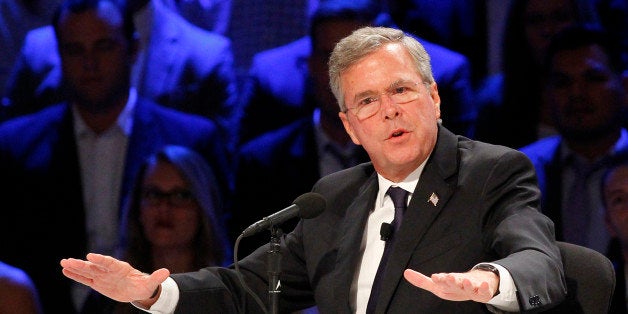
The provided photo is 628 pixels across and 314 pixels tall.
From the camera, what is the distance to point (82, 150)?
16.0ft

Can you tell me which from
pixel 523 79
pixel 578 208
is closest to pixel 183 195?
pixel 523 79

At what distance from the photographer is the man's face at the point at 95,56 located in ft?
16.0

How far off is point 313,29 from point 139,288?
9.05ft

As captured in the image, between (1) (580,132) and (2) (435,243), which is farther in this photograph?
(1) (580,132)

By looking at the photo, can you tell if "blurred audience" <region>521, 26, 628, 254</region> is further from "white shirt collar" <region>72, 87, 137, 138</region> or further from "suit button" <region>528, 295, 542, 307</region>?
"suit button" <region>528, 295, 542, 307</region>

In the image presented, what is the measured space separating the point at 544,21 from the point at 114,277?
3.04 m

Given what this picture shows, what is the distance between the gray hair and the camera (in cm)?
246

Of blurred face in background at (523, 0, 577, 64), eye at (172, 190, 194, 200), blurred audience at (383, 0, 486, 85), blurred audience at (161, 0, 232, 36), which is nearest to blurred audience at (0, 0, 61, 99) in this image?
blurred audience at (161, 0, 232, 36)

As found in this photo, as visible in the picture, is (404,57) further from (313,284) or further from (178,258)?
(178,258)

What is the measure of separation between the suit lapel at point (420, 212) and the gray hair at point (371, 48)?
0.27 metres

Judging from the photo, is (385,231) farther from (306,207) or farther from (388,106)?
(388,106)

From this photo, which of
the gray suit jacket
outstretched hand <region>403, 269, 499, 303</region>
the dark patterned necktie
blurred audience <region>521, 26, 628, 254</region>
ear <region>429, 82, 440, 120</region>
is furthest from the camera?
blurred audience <region>521, 26, 628, 254</region>

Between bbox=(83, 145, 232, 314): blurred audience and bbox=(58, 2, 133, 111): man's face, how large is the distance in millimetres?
496

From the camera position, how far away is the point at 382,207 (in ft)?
8.35
